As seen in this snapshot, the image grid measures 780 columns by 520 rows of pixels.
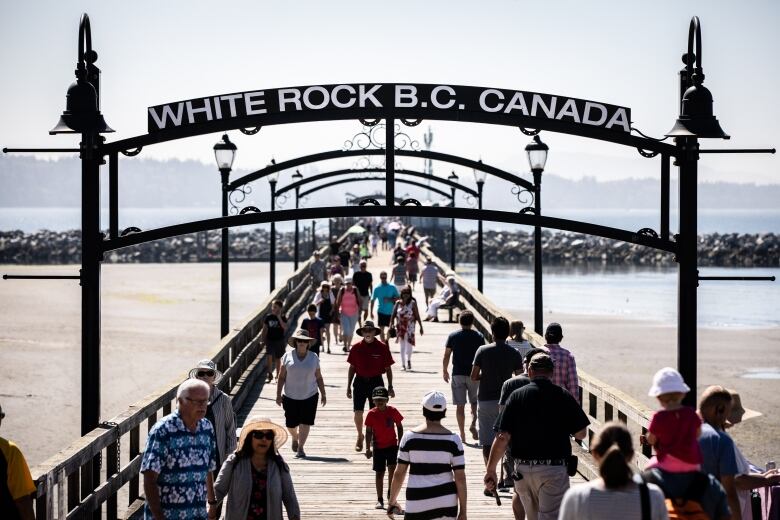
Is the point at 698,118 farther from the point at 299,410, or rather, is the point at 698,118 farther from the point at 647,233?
the point at 299,410

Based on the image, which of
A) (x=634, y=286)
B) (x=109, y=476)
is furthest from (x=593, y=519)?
(x=634, y=286)

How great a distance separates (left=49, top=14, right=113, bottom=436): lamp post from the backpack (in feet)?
18.3

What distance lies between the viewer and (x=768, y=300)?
64500mm

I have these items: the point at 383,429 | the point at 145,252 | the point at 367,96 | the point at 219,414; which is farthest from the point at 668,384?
the point at 145,252

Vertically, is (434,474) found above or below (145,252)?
below

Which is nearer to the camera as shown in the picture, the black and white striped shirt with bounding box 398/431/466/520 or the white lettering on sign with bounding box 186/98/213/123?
the black and white striped shirt with bounding box 398/431/466/520

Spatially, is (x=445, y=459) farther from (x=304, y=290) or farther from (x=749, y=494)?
(x=304, y=290)

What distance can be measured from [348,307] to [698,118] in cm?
1079

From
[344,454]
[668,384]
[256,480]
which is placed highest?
[668,384]

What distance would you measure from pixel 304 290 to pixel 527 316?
23.6 meters

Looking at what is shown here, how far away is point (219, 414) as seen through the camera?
8.44 metres

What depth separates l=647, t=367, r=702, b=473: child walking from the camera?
6.13 metres

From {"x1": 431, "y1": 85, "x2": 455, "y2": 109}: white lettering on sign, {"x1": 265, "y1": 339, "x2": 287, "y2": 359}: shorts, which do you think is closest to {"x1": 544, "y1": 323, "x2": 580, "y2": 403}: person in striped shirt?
{"x1": 431, "y1": 85, "x2": 455, "y2": 109}: white lettering on sign

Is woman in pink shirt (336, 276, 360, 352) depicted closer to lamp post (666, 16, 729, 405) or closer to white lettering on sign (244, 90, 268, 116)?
white lettering on sign (244, 90, 268, 116)
